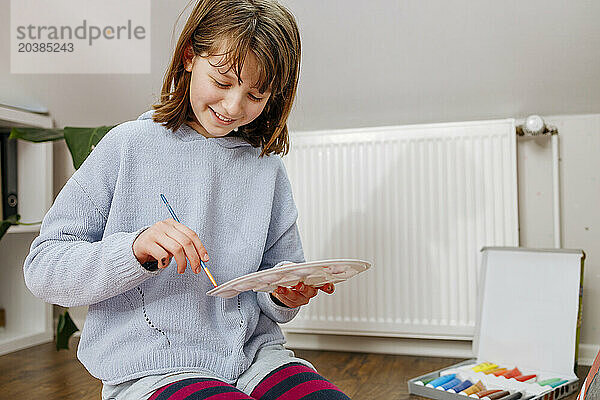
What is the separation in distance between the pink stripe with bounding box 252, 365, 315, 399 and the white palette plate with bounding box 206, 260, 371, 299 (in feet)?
0.42

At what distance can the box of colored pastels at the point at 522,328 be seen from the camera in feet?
5.24

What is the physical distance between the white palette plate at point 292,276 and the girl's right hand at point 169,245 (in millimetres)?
55

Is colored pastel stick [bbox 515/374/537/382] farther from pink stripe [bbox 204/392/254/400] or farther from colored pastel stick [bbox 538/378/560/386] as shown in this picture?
pink stripe [bbox 204/392/254/400]

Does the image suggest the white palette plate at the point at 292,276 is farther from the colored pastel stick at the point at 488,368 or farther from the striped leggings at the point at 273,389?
the colored pastel stick at the point at 488,368

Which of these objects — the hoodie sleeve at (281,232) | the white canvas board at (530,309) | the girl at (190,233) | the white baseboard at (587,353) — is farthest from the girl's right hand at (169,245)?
the white baseboard at (587,353)

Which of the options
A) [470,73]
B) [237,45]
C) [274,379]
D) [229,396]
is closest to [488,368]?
[470,73]

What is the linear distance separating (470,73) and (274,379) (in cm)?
131

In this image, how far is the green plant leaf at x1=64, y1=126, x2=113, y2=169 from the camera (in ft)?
6.28

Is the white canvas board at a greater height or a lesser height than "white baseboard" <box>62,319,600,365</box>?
greater

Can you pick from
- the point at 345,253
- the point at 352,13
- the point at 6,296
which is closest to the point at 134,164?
the point at 352,13

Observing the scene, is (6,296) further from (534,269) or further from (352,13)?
(534,269)

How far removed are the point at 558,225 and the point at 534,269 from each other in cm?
22

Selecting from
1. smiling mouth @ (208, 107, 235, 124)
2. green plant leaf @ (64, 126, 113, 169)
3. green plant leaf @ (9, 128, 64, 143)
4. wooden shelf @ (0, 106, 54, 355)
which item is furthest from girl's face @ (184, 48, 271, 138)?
wooden shelf @ (0, 106, 54, 355)

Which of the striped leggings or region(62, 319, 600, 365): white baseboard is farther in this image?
region(62, 319, 600, 365): white baseboard
